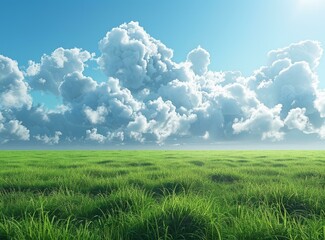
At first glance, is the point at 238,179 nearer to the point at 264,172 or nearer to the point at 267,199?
the point at 264,172

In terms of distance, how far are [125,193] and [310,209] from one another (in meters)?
3.47

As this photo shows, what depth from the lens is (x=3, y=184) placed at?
1045cm

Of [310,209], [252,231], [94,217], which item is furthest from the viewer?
[310,209]

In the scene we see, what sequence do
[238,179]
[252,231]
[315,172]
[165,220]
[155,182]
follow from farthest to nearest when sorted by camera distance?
1. [315,172]
2. [238,179]
3. [155,182]
4. [165,220]
5. [252,231]

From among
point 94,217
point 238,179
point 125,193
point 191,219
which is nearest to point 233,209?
point 191,219

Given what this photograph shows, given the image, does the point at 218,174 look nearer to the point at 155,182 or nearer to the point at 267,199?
the point at 155,182

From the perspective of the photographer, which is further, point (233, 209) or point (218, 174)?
point (218, 174)

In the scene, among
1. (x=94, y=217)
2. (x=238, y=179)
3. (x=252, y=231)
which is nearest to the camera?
(x=252, y=231)

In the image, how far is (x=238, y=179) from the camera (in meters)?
12.2

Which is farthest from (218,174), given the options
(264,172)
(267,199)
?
(267,199)

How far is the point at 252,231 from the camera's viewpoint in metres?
4.44

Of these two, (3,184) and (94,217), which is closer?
(94,217)

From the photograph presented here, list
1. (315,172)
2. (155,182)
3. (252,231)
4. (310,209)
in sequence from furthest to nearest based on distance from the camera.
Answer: (315,172)
(155,182)
(310,209)
(252,231)

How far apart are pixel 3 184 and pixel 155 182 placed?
444cm
